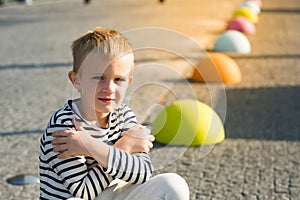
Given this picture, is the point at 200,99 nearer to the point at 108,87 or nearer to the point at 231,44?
the point at 231,44

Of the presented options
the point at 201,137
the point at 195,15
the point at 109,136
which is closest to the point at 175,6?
the point at 195,15

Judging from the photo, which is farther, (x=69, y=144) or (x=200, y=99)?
(x=200, y=99)

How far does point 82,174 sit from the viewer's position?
110 inches

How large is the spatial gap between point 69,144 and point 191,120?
253cm

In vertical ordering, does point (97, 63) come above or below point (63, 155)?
above

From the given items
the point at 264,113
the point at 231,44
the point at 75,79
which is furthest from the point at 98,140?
the point at 231,44

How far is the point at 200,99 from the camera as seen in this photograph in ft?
24.0

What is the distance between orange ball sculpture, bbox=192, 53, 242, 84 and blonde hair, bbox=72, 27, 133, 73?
16.6ft

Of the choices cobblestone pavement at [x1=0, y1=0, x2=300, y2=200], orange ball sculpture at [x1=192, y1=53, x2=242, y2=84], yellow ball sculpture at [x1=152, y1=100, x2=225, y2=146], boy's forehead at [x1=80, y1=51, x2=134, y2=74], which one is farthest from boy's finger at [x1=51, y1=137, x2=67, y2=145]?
orange ball sculpture at [x1=192, y1=53, x2=242, y2=84]

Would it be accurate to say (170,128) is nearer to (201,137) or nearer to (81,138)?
(201,137)

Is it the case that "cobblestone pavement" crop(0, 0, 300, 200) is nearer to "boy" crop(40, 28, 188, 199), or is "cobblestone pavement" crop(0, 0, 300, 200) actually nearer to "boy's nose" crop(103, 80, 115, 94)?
"boy" crop(40, 28, 188, 199)

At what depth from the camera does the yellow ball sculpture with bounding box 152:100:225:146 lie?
5324 millimetres

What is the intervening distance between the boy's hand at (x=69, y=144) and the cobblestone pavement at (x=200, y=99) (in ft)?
1.87

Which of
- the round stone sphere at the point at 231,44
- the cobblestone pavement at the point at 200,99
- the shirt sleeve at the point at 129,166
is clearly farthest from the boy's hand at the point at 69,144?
the round stone sphere at the point at 231,44
